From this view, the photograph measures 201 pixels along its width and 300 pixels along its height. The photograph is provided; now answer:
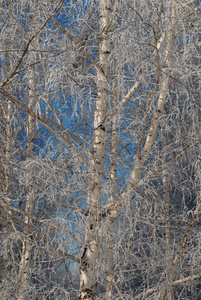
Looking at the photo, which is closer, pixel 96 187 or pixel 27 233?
pixel 96 187

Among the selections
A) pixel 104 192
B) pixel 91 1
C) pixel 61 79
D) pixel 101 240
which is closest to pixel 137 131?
pixel 104 192

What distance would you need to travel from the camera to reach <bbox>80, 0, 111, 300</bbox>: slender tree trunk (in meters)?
3.00

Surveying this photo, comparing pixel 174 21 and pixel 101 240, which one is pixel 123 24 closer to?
pixel 174 21

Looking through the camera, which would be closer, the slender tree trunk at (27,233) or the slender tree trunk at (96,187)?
the slender tree trunk at (96,187)

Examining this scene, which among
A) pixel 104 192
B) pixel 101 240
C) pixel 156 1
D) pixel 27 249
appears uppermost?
pixel 156 1

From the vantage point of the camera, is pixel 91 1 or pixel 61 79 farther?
pixel 91 1

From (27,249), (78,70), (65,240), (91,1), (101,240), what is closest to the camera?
(65,240)

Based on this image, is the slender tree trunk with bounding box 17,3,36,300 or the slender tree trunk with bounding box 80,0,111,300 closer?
the slender tree trunk with bounding box 80,0,111,300

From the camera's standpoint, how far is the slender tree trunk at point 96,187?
300 centimetres

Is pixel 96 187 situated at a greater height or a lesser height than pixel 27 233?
greater

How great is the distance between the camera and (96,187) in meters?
3.12

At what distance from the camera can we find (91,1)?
361cm

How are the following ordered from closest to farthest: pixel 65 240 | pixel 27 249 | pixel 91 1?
pixel 65 240 → pixel 91 1 → pixel 27 249

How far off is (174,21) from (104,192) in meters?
1.83
